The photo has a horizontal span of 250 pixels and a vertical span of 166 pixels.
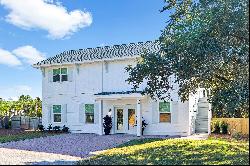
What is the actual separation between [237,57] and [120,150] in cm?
715

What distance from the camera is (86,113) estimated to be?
29484mm

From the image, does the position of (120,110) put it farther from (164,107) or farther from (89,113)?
(164,107)

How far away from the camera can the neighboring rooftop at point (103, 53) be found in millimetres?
27984

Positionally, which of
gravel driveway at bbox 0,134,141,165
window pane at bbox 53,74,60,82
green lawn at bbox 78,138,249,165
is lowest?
gravel driveway at bbox 0,134,141,165

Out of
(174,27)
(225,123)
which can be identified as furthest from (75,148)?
(225,123)

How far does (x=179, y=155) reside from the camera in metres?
15.9

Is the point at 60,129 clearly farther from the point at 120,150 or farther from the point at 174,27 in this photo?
the point at 174,27

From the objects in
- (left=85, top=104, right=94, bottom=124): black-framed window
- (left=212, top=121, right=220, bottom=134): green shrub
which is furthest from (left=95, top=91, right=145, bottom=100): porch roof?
(left=212, top=121, right=220, bottom=134): green shrub

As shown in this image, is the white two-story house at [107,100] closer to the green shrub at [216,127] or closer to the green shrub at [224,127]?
the green shrub at [216,127]

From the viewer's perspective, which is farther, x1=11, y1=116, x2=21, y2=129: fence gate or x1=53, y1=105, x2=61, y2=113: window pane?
x1=11, y1=116, x2=21, y2=129: fence gate

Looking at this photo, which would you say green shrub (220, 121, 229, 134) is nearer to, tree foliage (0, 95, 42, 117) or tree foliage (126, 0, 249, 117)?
tree foliage (126, 0, 249, 117)

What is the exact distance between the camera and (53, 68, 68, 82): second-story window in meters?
30.5

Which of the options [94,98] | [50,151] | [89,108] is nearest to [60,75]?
[89,108]

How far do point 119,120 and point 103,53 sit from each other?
216 inches
